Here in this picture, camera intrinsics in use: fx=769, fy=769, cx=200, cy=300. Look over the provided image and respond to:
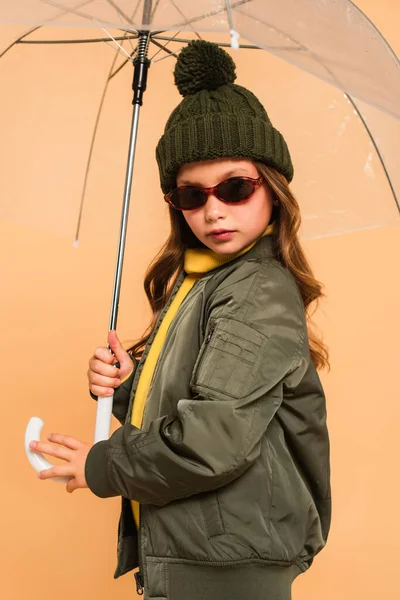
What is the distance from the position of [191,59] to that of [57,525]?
1638 mm

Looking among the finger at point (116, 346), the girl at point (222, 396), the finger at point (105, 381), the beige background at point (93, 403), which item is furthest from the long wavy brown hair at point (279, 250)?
the beige background at point (93, 403)

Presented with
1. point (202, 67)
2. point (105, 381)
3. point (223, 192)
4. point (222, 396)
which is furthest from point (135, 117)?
point (222, 396)

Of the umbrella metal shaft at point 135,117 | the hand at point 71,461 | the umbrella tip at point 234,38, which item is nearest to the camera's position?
the umbrella tip at point 234,38

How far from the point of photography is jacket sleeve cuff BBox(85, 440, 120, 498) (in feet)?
4.04

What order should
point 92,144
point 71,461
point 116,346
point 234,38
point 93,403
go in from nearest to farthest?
1. point 234,38
2. point 71,461
3. point 116,346
4. point 92,144
5. point 93,403

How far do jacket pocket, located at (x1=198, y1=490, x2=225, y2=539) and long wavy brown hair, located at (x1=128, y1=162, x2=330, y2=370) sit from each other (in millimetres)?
442

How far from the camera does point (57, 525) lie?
8.08 ft

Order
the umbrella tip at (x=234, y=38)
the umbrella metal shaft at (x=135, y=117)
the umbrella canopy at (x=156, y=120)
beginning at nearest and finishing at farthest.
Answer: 1. the umbrella tip at (x=234, y=38)
2. the umbrella metal shaft at (x=135, y=117)
3. the umbrella canopy at (x=156, y=120)

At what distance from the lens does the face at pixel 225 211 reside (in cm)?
134

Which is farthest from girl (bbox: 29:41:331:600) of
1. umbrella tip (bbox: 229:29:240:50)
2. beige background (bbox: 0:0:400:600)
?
beige background (bbox: 0:0:400:600)

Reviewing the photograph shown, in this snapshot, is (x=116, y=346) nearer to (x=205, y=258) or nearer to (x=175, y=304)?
(x=175, y=304)

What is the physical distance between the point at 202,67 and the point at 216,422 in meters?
0.64

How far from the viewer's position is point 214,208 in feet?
4.40

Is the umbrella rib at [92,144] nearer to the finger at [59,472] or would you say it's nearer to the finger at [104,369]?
the finger at [104,369]
